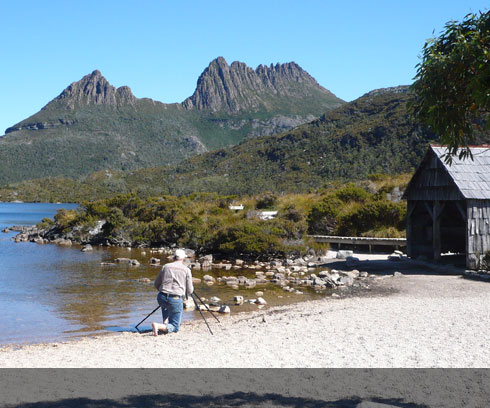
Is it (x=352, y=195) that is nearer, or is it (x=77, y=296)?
(x=77, y=296)

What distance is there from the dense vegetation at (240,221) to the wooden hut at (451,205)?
18.3ft

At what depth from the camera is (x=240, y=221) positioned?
30469mm

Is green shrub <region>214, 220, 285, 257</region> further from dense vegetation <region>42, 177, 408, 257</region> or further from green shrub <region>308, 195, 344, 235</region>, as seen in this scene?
green shrub <region>308, 195, 344, 235</region>

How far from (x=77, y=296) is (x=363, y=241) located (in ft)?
49.0

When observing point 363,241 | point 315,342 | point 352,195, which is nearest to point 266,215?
point 352,195

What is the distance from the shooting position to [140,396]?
5.48 m

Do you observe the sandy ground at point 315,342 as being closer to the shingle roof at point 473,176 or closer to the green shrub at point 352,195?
the shingle roof at point 473,176

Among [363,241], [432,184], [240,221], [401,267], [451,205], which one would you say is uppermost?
[432,184]

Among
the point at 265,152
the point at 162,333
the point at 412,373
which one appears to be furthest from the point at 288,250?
the point at 265,152

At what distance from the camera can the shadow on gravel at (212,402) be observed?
17.1 ft

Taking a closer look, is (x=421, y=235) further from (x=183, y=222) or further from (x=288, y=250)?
(x=183, y=222)

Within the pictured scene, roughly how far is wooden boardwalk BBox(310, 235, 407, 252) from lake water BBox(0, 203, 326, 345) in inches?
282

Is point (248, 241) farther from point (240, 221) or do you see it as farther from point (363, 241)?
point (363, 241)

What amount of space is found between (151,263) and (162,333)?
15013 mm
